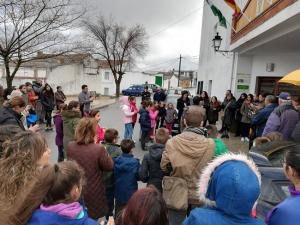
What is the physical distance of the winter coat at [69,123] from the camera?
6.23 m

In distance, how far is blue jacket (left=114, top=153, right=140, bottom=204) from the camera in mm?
4320

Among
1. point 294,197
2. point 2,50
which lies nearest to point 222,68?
point 2,50

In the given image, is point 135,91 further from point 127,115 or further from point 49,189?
point 49,189

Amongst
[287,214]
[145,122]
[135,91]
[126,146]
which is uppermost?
[287,214]

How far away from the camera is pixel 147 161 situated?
13.5 feet

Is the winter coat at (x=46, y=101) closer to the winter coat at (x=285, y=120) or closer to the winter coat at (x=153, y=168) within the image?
the winter coat at (x=285, y=120)

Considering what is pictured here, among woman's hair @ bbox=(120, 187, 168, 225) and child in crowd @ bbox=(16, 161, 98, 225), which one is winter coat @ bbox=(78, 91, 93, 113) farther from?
woman's hair @ bbox=(120, 187, 168, 225)

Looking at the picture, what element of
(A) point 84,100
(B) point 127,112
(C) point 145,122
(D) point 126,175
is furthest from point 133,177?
(A) point 84,100

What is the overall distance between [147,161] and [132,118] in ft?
21.3

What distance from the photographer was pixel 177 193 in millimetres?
3535

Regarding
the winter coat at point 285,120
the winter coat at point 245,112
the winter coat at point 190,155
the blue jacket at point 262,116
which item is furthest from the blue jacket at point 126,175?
the winter coat at point 245,112

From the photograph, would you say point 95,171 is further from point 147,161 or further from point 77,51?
point 77,51

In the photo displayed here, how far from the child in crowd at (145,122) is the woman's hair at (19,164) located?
7.24 metres

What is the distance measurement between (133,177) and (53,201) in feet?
7.49
